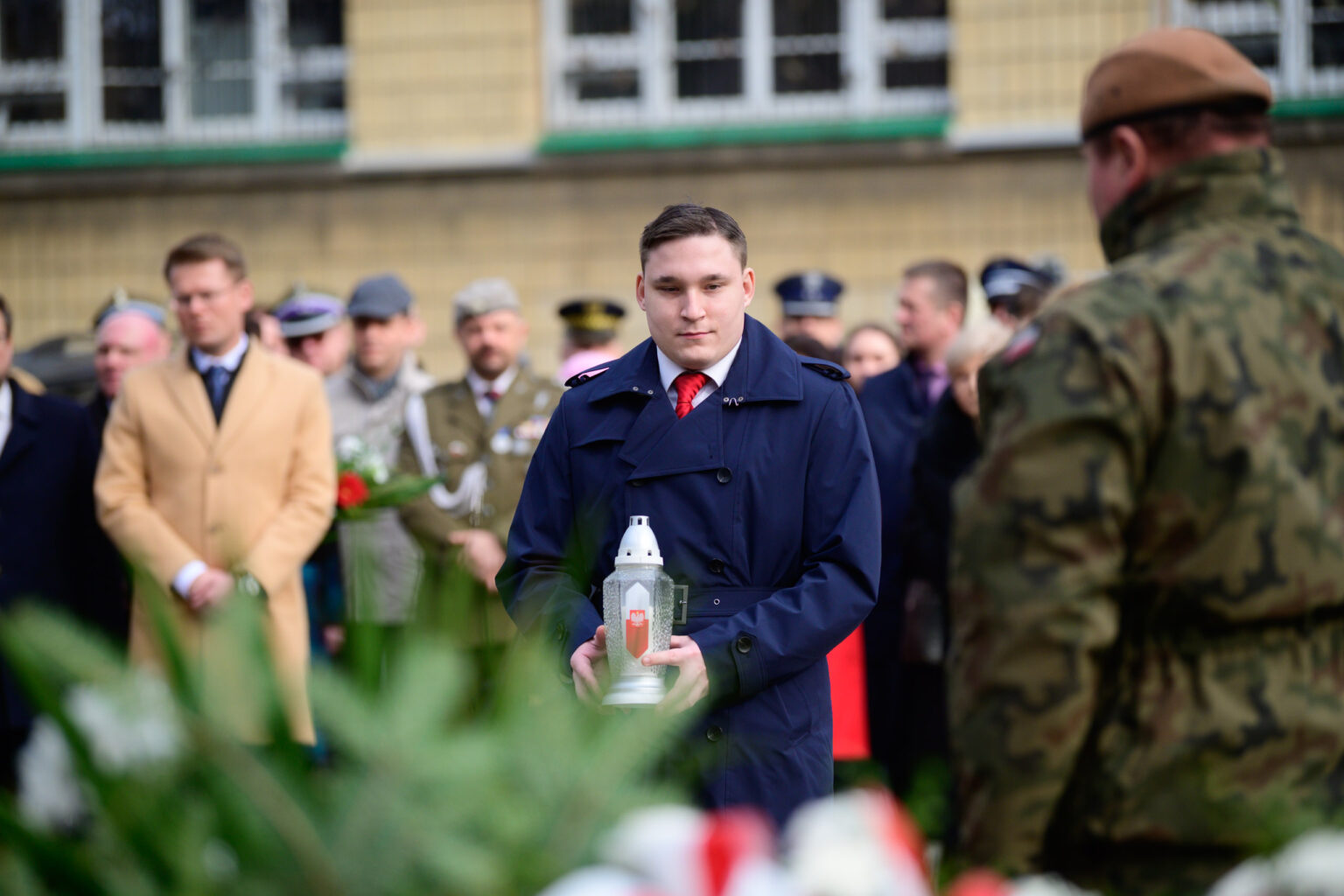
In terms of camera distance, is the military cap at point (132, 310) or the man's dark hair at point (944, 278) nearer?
the man's dark hair at point (944, 278)

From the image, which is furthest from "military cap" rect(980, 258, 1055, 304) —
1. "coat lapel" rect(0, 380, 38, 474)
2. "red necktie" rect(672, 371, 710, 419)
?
"coat lapel" rect(0, 380, 38, 474)

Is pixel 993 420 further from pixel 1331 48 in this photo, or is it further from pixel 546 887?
pixel 1331 48

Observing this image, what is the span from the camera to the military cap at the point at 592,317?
7.89 meters

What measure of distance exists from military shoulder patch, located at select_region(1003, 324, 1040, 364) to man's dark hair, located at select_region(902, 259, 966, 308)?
4.89 metres

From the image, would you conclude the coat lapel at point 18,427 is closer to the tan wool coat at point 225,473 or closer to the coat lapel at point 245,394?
the tan wool coat at point 225,473

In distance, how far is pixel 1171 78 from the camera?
2432mm

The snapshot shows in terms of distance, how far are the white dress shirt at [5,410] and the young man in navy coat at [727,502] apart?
11.2 ft

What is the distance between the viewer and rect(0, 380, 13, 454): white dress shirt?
Result: 647 centimetres

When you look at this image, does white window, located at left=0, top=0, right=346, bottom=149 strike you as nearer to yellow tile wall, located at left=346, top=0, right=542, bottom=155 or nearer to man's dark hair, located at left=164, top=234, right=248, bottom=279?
yellow tile wall, located at left=346, top=0, right=542, bottom=155

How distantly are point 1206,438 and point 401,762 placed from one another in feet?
4.43

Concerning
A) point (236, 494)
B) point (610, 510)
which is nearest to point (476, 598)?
point (610, 510)

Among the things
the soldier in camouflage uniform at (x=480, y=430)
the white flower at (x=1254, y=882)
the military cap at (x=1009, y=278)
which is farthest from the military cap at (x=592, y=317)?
the white flower at (x=1254, y=882)

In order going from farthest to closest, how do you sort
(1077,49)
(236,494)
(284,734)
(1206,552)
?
(1077,49) → (236,494) → (1206,552) → (284,734)

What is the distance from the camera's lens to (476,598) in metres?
1.67
